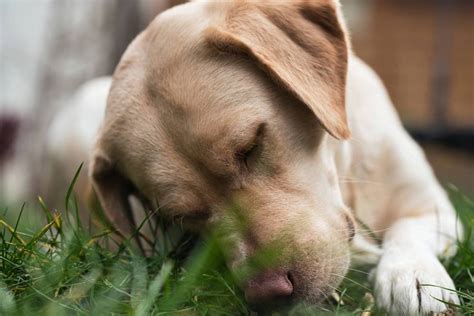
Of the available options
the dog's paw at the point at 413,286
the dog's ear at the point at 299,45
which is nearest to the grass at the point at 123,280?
the dog's paw at the point at 413,286

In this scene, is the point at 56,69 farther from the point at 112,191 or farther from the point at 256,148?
the point at 256,148

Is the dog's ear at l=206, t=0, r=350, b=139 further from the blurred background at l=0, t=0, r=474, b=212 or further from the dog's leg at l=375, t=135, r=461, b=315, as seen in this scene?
the blurred background at l=0, t=0, r=474, b=212

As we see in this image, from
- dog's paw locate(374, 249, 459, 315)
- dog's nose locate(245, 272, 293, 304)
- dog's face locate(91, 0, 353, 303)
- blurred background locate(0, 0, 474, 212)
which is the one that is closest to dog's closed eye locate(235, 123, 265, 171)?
dog's face locate(91, 0, 353, 303)

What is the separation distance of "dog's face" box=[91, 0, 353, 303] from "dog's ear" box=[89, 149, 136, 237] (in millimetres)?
118

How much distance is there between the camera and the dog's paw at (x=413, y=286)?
2721 millimetres

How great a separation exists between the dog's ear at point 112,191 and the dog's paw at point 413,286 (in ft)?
3.88

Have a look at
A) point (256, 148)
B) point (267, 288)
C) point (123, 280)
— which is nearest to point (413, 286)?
point (267, 288)

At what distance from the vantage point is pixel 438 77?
30.5 ft

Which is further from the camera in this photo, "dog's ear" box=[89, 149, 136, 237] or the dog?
"dog's ear" box=[89, 149, 136, 237]

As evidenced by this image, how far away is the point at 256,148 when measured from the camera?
301 cm

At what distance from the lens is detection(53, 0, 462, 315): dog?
2.81m

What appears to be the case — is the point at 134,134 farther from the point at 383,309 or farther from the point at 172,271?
the point at 383,309

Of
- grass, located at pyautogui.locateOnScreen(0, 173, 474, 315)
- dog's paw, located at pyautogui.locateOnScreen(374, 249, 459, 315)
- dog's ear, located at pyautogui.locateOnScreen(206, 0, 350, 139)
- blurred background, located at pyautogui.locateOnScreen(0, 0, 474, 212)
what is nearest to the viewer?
grass, located at pyautogui.locateOnScreen(0, 173, 474, 315)

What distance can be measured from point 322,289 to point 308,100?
0.72m
